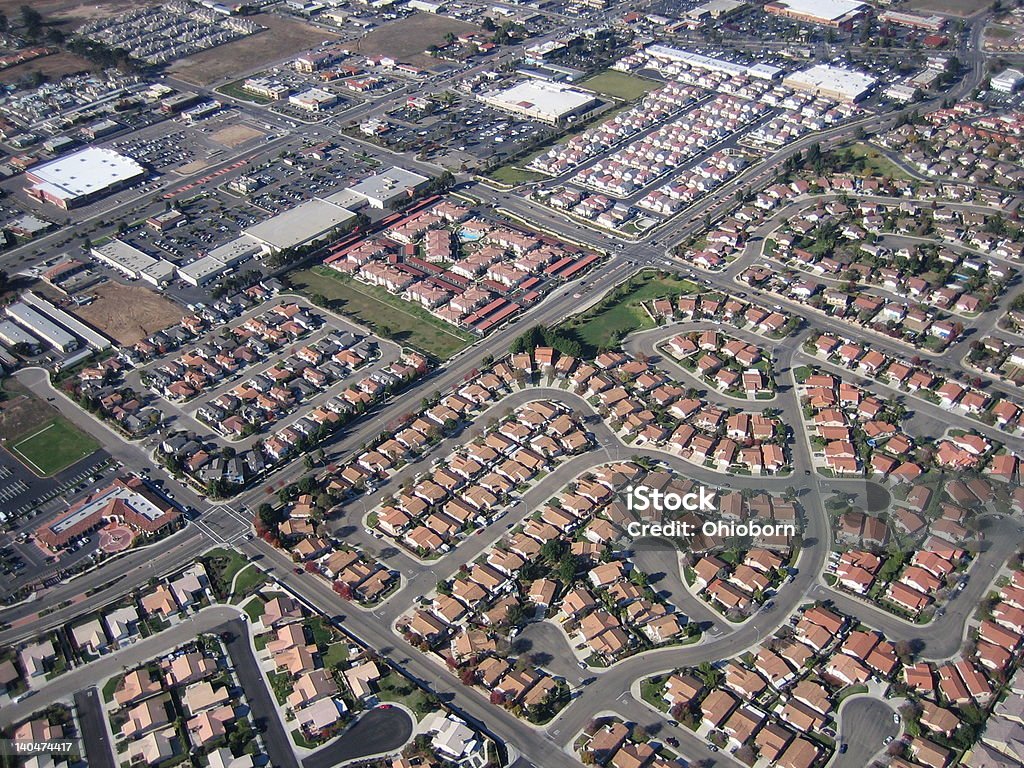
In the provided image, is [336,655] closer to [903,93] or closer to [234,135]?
[234,135]

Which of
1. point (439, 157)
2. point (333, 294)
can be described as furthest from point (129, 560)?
point (439, 157)

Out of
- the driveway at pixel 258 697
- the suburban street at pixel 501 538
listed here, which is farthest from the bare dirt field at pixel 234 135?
the driveway at pixel 258 697

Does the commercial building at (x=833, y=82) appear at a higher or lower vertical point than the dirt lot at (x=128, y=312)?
higher

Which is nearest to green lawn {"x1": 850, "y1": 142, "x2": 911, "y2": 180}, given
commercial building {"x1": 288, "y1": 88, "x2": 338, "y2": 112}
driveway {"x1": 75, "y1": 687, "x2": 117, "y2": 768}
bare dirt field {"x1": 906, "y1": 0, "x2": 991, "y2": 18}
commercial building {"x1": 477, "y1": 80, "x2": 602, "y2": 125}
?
commercial building {"x1": 477, "y1": 80, "x2": 602, "y2": 125}

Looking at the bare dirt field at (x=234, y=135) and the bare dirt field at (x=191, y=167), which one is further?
the bare dirt field at (x=234, y=135)

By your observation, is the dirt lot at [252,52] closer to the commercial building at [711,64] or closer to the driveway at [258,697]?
the commercial building at [711,64]

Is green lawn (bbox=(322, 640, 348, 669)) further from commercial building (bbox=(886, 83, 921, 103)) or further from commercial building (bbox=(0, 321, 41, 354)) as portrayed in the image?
commercial building (bbox=(886, 83, 921, 103))
